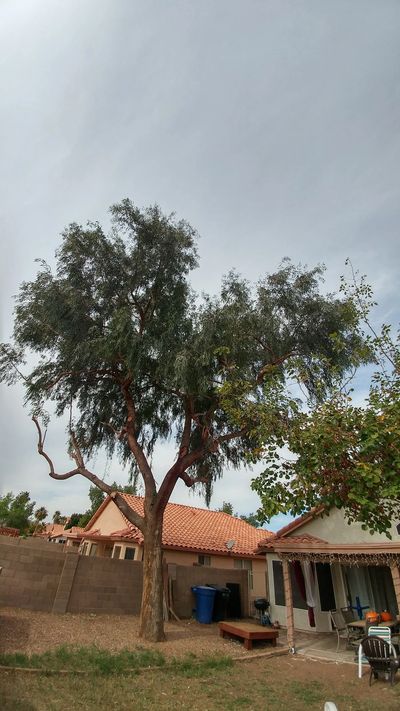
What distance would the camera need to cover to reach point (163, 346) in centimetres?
1285

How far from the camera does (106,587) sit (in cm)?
1441

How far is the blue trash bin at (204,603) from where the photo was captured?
1530 centimetres

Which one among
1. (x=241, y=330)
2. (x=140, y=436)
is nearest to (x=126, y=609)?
(x=140, y=436)

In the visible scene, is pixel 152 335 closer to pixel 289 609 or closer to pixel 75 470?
pixel 75 470

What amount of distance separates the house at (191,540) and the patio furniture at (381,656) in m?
8.70

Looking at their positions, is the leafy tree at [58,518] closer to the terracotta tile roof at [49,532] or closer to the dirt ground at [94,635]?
the terracotta tile roof at [49,532]

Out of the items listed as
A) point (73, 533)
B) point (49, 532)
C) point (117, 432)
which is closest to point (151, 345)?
point (117, 432)

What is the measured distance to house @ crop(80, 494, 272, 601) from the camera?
68.2 feet

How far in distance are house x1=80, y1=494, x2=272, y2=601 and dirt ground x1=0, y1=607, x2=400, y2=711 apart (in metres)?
5.62

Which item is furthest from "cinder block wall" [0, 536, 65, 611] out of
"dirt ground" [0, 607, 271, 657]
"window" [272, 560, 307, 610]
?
"window" [272, 560, 307, 610]

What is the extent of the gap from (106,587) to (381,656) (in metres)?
9.35

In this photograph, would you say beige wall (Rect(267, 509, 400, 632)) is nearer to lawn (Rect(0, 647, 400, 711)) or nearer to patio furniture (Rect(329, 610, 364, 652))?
patio furniture (Rect(329, 610, 364, 652))

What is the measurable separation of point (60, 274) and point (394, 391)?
36.5ft

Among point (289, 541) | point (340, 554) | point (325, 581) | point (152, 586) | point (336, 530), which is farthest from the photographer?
point (325, 581)
